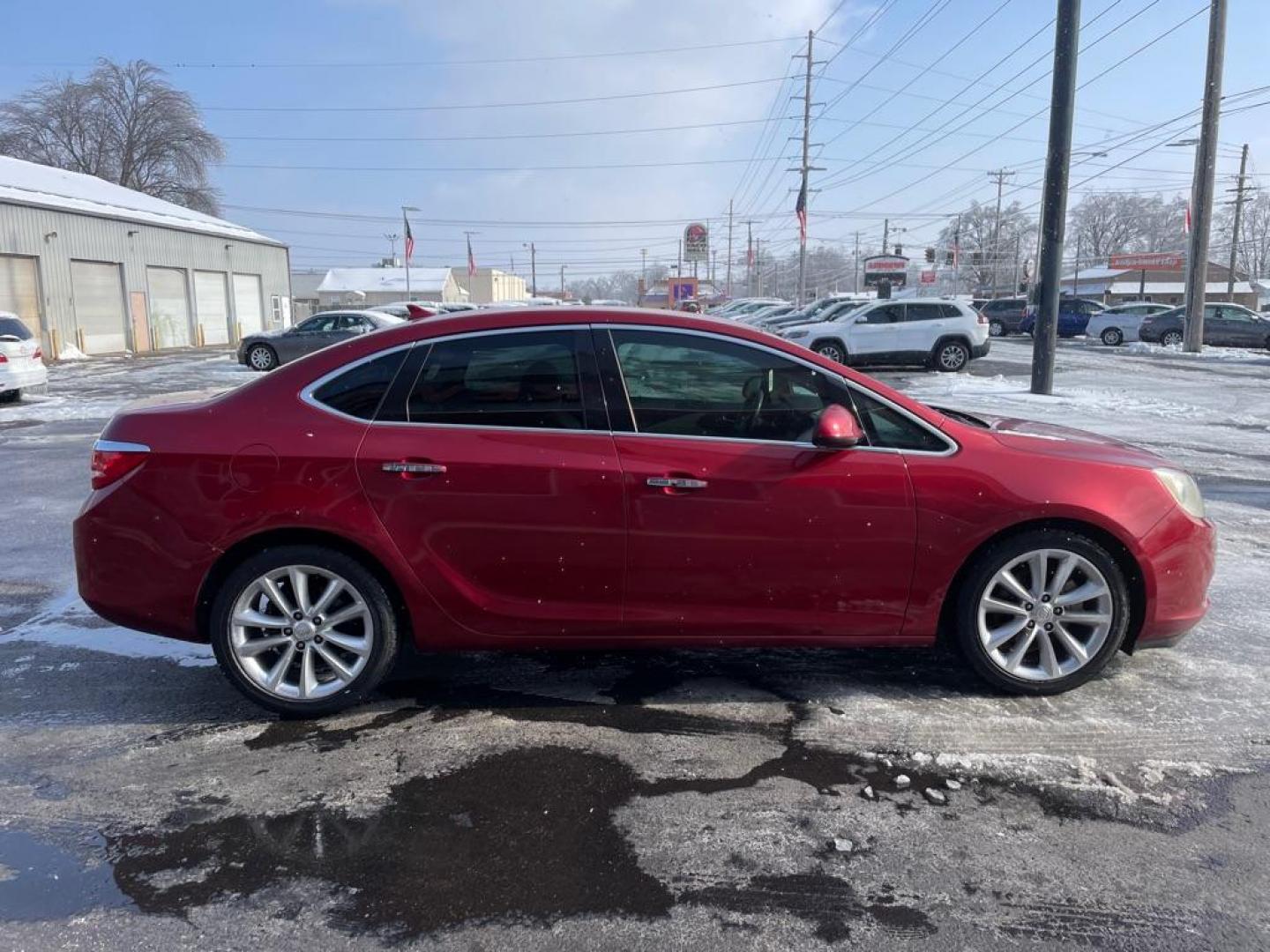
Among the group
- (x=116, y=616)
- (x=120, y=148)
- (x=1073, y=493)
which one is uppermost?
(x=120, y=148)

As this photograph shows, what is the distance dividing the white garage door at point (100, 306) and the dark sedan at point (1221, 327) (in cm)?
3847

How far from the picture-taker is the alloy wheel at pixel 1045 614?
12.3ft

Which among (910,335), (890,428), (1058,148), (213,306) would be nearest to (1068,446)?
(890,428)

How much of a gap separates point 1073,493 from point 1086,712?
0.92 m

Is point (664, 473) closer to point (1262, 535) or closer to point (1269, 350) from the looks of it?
point (1262, 535)

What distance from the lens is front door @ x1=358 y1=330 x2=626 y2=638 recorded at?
356 cm

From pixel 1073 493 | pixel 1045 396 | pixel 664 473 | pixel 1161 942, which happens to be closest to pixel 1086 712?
pixel 1073 493

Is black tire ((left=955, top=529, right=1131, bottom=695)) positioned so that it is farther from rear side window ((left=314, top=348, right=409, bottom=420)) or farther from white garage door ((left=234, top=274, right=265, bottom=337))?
white garage door ((left=234, top=274, right=265, bottom=337))

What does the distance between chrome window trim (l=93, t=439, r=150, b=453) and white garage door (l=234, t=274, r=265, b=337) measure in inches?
1689

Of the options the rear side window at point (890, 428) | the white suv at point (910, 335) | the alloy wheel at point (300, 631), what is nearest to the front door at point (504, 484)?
the alloy wheel at point (300, 631)

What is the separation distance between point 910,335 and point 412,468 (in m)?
20.3

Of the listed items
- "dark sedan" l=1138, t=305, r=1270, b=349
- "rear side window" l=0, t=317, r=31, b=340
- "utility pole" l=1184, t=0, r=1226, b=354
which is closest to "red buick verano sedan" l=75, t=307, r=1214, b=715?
"rear side window" l=0, t=317, r=31, b=340

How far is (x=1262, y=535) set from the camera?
6.60m

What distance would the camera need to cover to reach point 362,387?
12.2ft
